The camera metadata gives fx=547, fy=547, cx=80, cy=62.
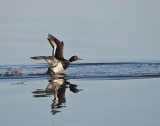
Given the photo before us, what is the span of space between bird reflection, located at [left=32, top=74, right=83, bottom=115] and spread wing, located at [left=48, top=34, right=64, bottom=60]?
2161mm

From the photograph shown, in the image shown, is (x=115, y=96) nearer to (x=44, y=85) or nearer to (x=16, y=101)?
(x=16, y=101)

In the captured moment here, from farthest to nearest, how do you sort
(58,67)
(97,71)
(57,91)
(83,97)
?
(58,67) < (97,71) < (57,91) < (83,97)

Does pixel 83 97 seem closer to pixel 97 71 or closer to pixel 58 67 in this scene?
pixel 97 71

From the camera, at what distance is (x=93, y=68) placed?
18719mm

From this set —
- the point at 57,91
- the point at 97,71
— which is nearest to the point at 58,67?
the point at 97,71

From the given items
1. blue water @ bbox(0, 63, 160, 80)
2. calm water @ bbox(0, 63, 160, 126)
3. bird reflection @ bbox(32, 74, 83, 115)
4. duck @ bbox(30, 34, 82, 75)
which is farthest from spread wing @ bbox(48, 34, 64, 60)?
bird reflection @ bbox(32, 74, 83, 115)

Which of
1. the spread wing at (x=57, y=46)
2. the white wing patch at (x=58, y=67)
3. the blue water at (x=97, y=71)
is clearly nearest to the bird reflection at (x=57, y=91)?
the blue water at (x=97, y=71)

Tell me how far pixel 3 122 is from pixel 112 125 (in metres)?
1.79

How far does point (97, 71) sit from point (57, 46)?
171cm

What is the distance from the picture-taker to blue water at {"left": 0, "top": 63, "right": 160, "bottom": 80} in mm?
15945

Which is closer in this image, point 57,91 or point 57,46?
point 57,91

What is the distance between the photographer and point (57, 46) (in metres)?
18.3

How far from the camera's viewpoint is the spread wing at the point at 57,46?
18.2m

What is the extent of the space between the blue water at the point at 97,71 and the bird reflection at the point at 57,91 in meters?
0.93
